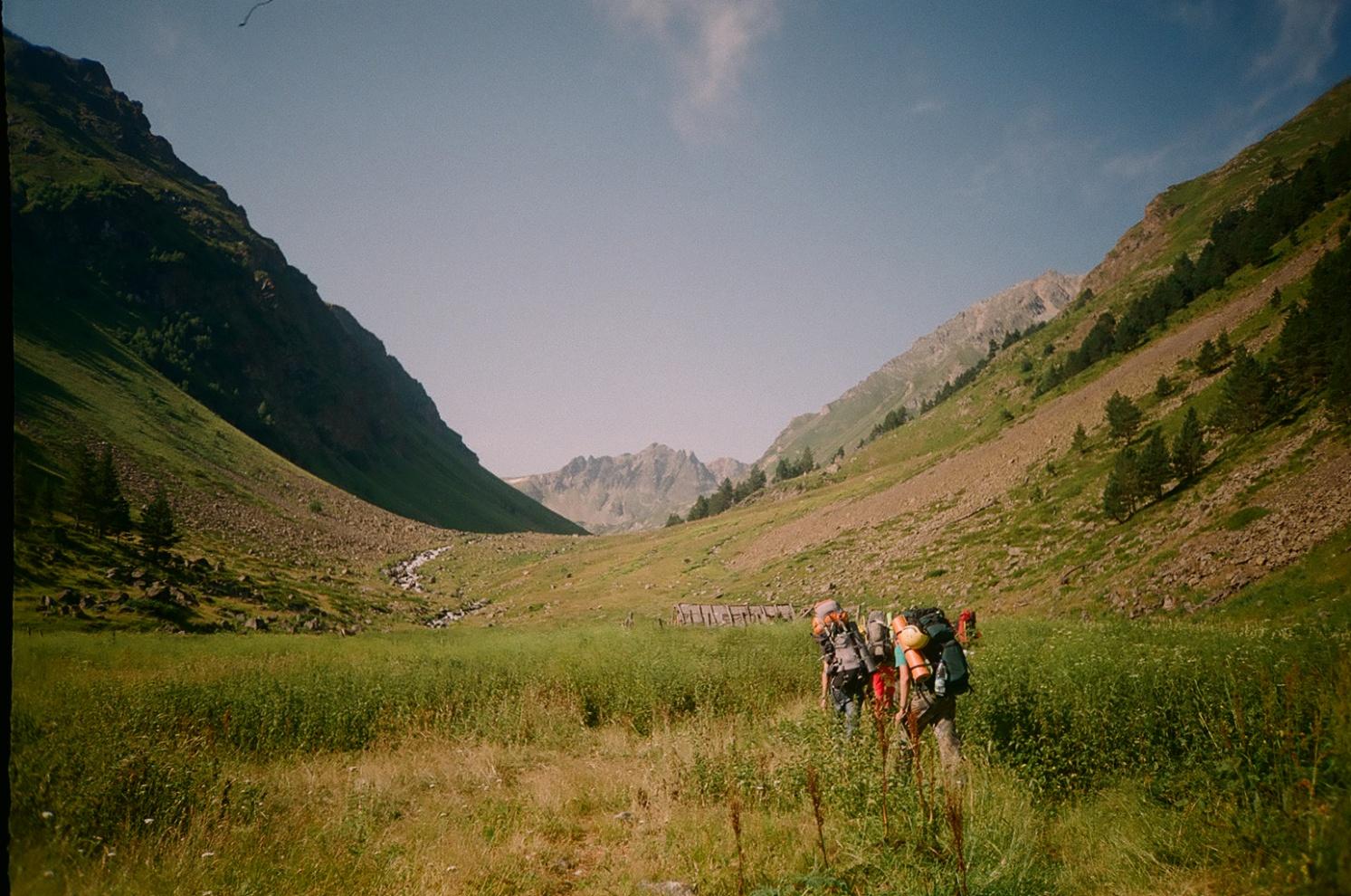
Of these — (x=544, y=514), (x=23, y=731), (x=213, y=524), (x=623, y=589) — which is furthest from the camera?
(x=544, y=514)

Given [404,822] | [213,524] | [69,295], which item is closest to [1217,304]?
[404,822]

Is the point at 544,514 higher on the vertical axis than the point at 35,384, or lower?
lower

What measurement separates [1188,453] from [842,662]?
26193 mm

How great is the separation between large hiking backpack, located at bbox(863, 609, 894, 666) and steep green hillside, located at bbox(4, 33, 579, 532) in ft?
261

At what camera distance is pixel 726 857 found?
205 inches

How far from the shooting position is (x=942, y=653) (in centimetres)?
680

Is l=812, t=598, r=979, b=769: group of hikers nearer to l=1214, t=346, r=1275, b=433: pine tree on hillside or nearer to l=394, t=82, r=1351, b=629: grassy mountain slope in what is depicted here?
l=394, t=82, r=1351, b=629: grassy mountain slope

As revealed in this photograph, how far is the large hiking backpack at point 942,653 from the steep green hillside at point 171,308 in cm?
8040

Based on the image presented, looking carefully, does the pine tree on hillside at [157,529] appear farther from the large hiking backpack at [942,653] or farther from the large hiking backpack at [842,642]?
the large hiking backpack at [942,653]

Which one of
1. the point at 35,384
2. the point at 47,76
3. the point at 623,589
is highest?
the point at 47,76

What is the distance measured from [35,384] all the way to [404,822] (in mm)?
85131

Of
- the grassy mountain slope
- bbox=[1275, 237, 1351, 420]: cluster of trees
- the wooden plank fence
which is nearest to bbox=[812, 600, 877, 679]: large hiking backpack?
the grassy mountain slope

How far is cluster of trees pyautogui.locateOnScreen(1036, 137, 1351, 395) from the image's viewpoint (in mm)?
55156

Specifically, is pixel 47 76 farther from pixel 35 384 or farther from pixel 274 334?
pixel 35 384
